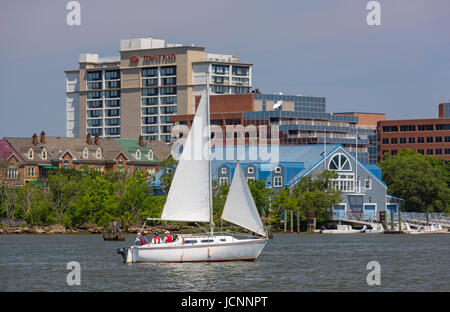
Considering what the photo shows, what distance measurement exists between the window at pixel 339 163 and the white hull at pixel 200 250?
3350 inches

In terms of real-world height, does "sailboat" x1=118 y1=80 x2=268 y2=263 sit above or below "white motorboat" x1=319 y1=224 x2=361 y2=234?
above

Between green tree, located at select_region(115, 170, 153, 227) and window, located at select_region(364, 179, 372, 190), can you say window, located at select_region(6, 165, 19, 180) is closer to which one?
green tree, located at select_region(115, 170, 153, 227)

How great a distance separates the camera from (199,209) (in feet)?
261

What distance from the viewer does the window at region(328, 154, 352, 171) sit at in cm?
16200

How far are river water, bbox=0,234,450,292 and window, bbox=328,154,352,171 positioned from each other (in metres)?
57.9

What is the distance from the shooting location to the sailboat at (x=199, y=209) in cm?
7738

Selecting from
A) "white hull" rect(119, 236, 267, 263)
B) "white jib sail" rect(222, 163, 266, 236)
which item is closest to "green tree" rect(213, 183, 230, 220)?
"white jib sail" rect(222, 163, 266, 236)

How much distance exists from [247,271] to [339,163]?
92.4 m

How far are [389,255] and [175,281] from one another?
32036mm

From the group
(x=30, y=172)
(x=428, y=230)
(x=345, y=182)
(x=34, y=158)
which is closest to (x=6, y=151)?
(x=34, y=158)

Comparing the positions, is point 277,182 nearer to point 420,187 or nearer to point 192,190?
point 420,187

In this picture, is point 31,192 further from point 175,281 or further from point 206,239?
point 175,281
